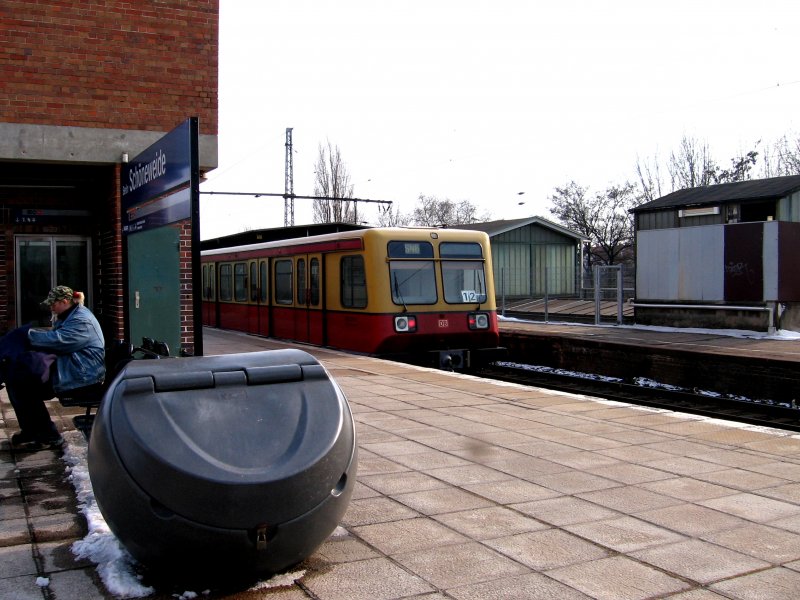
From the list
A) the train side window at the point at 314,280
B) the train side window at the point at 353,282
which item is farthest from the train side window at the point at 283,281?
the train side window at the point at 353,282

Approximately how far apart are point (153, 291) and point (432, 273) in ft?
20.3

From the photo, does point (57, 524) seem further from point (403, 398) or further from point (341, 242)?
point (341, 242)

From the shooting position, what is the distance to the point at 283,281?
17234 millimetres

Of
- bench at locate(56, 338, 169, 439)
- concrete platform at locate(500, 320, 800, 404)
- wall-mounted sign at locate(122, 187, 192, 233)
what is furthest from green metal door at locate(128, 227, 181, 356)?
concrete platform at locate(500, 320, 800, 404)

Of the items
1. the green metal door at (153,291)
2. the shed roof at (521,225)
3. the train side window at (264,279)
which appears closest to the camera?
the green metal door at (153,291)

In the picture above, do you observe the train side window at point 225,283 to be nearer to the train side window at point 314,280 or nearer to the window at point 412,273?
the train side window at point 314,280

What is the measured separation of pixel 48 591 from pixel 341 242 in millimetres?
11027

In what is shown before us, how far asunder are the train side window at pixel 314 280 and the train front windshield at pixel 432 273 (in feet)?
7.62

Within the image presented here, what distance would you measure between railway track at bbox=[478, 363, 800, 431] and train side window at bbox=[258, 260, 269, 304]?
531 centimetres

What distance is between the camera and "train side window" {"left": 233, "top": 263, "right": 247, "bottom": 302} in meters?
19.8

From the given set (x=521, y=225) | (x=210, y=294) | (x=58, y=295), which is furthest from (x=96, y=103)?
(x=521, y=225)

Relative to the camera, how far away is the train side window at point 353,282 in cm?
1372

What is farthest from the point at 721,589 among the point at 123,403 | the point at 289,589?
the point at 123,403

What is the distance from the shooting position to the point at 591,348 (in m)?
17.2
